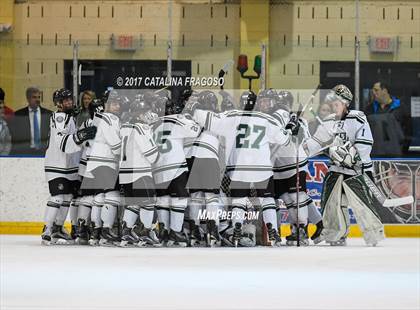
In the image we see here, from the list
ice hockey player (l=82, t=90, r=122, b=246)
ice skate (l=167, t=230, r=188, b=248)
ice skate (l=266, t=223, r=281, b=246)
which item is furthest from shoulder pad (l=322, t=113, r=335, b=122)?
ice hockey player (l=82, t=90, r=122, b=246)

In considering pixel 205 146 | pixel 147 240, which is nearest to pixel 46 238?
pixel 147 240

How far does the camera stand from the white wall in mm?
14367

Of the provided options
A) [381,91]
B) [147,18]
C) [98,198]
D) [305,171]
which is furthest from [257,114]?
[147,18]

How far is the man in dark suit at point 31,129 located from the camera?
48.0ft

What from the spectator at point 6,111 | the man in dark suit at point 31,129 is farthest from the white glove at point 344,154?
the spectator at point 6,111

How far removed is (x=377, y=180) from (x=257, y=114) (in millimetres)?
2084

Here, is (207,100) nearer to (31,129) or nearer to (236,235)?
(236,235)

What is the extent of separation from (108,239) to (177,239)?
2.16ft

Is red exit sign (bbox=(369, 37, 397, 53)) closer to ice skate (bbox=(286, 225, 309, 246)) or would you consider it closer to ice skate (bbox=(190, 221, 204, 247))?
ice skate (bbox=(286, 225, 309, 246))

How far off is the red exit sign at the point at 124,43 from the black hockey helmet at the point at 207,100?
3.00 meters

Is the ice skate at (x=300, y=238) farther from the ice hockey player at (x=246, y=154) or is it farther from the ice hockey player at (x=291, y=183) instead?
the ice hockey player at (x=246, y=154)

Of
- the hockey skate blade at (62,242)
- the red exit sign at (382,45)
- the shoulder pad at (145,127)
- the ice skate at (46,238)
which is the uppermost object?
the red exit sign at (382,45)

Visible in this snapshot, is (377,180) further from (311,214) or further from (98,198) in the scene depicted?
(98,198)

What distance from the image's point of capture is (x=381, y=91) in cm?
1512
